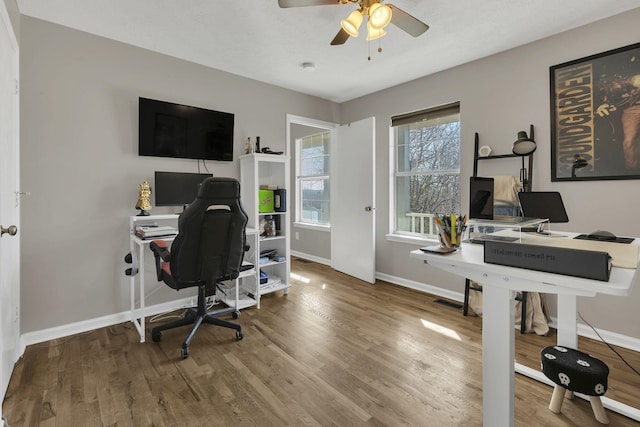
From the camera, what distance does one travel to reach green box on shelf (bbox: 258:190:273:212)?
3.31 metres

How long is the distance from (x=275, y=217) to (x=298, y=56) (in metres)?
1.68

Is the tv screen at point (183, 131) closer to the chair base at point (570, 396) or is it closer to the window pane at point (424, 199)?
the window pane at point (424, 199)

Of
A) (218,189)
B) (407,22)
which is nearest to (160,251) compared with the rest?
(218,189)

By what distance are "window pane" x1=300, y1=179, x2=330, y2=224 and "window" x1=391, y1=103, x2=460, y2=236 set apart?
1427mm

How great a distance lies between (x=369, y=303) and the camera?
3197 mm

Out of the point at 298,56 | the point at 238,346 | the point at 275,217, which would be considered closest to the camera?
the point at 238,346

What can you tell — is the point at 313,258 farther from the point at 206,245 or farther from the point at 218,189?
the point at 218,189

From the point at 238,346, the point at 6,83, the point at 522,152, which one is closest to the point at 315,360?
the point at 238,346

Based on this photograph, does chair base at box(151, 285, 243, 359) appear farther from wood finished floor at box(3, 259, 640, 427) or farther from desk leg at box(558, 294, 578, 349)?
desk leg at box(558, 294, 578, 349)

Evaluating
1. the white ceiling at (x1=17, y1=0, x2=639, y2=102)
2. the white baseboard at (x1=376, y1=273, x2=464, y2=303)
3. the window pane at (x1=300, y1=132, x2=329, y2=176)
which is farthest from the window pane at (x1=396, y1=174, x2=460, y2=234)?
the window pane at (x1=300, y1=132, x2=329, y2=176)

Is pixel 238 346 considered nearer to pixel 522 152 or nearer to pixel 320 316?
pixel 320 316

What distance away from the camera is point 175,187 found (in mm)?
2873

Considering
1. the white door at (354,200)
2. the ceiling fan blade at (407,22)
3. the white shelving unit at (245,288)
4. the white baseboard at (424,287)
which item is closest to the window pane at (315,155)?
the white door at (354,200)

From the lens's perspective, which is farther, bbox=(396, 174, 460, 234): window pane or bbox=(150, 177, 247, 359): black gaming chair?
bbox=(396, 174, 460, 234): window pane
